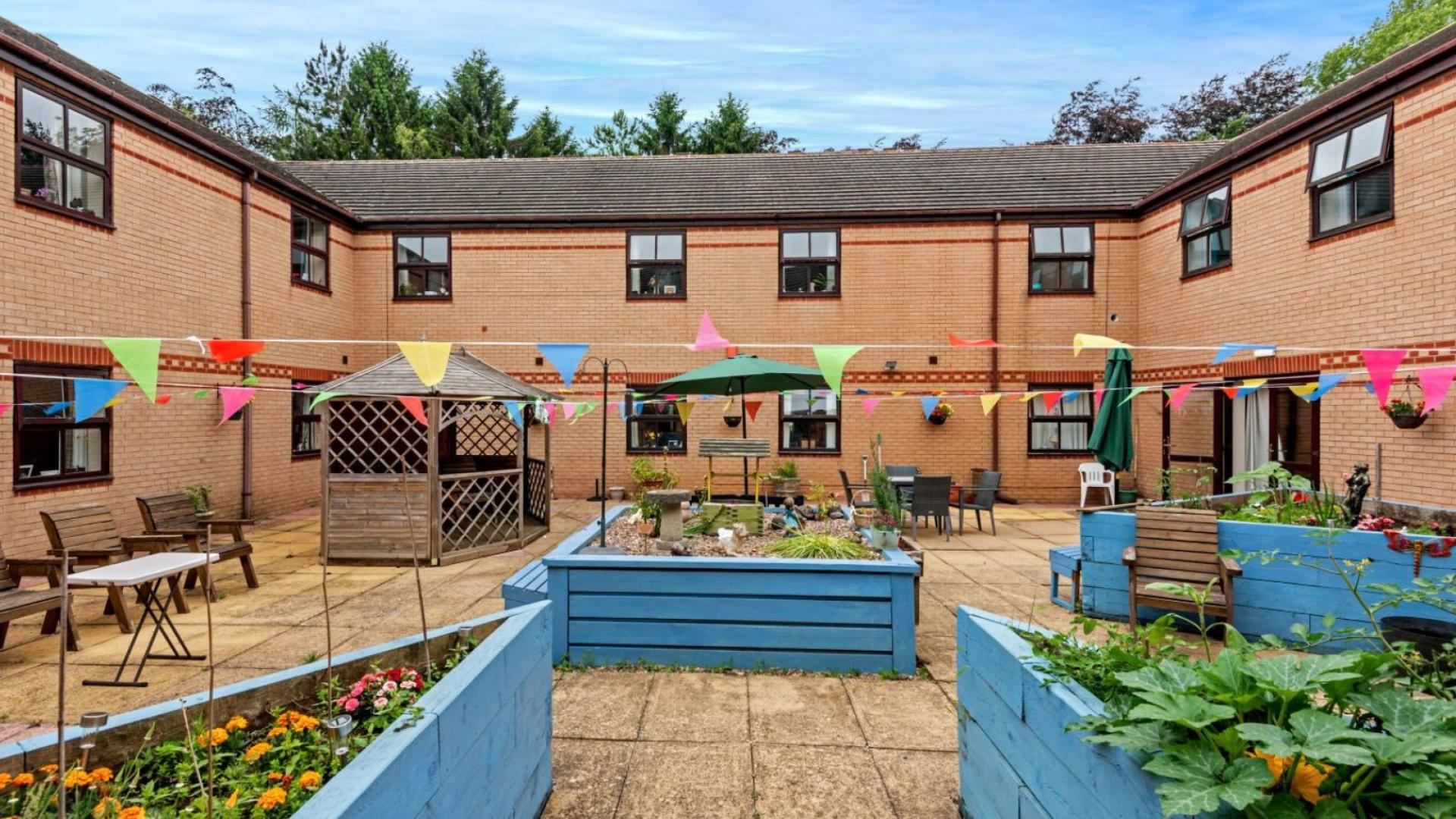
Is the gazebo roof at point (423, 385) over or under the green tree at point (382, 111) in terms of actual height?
under

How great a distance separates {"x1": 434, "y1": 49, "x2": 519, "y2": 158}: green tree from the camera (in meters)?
25.2

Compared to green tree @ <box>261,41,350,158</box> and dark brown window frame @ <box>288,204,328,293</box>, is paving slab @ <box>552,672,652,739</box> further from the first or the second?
green tree @ <box>261,41,350,158</box>

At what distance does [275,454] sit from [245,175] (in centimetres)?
432

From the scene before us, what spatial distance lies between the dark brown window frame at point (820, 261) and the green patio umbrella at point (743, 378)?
17.9 feet

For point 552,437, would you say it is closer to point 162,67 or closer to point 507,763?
point 507,763

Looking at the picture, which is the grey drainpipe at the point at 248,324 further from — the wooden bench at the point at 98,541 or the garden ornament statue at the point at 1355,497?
the garden ornament statue at the point at 1355,497

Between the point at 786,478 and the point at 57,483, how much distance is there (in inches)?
358

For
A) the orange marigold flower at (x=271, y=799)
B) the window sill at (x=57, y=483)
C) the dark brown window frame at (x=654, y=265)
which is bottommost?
the orange marigold flower at (x=271, y=799)

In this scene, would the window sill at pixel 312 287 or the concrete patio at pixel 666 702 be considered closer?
the concrete patio at pixel 666 702

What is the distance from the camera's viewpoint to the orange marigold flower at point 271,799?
154cm

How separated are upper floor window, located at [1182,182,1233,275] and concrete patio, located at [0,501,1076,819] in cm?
649

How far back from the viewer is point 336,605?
5609 millimetres

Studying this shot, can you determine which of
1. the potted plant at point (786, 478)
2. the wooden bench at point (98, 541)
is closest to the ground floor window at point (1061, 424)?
the potted plant at point (786, 478)

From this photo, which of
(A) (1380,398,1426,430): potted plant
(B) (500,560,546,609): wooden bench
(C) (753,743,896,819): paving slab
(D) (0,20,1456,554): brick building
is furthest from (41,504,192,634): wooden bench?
(A) (1380,398,1426,430): potted plant
